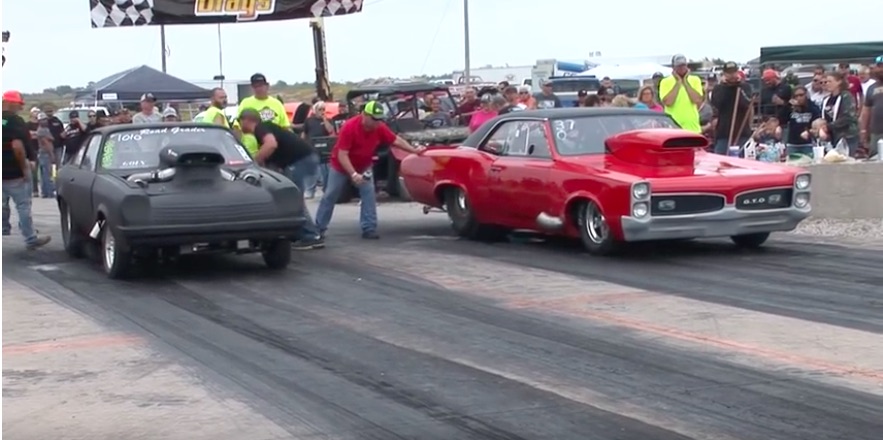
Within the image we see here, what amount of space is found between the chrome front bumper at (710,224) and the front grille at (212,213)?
309 centimetres

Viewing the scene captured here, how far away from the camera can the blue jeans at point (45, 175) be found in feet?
81.0

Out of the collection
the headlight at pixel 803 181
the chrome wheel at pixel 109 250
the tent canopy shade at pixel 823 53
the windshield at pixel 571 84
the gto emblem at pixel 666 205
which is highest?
the tent canopy shade at pixel 823 53

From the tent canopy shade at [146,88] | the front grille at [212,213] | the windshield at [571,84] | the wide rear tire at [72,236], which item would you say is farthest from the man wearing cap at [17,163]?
the windshield at [571,84]

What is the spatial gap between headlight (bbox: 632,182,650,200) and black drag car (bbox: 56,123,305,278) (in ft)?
9.37

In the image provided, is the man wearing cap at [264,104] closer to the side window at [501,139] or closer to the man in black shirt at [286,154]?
the man in black shirt at [286,154]

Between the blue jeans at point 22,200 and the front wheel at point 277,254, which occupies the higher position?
the blue jeans at point 22,200

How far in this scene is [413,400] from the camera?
657 cm

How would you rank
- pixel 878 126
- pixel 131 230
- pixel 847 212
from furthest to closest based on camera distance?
1. pixel 878 126
2. pixel 847 212
3. pixel 131 230

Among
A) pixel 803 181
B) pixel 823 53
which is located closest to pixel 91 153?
pixel 803 181

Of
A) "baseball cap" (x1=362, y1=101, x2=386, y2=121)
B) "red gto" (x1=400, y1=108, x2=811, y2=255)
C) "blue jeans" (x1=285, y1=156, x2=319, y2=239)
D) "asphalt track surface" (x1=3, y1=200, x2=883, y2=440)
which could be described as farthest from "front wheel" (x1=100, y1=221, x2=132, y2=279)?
A: "red gto" (x1=400, y1=108, x2=811, y2=255)

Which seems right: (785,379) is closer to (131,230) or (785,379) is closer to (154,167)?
(131,230)

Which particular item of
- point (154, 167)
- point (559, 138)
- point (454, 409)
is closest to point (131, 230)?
point (154, 167)

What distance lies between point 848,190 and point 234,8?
11717 millimetres

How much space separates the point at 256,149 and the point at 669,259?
174 inches
